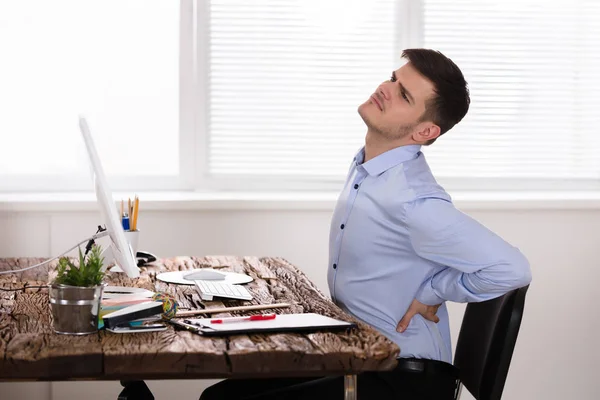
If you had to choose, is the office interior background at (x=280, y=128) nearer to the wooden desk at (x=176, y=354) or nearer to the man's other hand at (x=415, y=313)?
the man's other hand at (x=415, y=313)

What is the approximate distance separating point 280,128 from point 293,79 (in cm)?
19

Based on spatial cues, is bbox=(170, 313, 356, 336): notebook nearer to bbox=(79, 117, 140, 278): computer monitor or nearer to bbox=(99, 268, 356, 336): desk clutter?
bbox=(99, 268, 356, 336): desk clutter

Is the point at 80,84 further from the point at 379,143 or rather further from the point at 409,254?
the point at 409,254

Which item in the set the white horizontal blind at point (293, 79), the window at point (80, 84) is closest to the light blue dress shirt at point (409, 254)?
the white horizontal blind at point (293, 79)

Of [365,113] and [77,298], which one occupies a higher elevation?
[365,113]

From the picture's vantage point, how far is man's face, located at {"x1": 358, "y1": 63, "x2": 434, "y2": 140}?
1.98 m

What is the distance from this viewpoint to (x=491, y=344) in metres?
1.84

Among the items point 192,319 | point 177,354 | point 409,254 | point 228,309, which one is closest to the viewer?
point 177,354

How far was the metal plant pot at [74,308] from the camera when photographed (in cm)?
145

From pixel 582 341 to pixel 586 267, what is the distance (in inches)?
11.1

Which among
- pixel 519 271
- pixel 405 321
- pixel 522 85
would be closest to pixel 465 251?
pixel 519 271

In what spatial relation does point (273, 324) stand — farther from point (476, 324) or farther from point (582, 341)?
point (582, 341)

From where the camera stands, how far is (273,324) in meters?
1.57

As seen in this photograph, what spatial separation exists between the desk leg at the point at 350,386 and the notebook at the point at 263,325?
0.10 m
